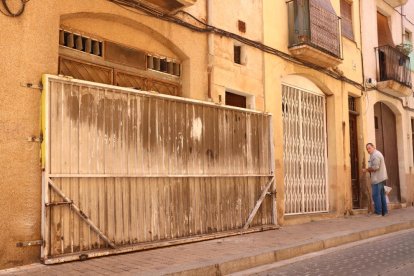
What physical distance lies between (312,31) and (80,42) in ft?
19.7

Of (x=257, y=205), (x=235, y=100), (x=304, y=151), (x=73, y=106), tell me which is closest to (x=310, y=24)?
(x=235, y=100)

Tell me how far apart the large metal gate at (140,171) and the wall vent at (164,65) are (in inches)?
36.3

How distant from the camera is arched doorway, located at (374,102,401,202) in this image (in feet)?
51.8

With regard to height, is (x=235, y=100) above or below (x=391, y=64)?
below

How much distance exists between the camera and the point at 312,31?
1101 centimetres

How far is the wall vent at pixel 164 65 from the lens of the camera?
26.5 ft

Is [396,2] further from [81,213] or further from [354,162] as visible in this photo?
[81,213]

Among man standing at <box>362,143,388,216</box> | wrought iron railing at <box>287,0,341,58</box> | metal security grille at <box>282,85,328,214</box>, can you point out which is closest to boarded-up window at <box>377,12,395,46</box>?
metal security grille at <box>282,85,328,214</box>

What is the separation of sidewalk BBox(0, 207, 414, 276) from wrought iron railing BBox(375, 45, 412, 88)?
22.5ft

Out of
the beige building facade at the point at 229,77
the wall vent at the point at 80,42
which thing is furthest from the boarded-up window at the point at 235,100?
the wall vent at the point at 80,42

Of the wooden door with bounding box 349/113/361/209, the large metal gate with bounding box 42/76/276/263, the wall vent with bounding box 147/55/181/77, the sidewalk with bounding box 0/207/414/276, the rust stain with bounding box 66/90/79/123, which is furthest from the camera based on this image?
the wooden door with bounding box 349/113/361/209

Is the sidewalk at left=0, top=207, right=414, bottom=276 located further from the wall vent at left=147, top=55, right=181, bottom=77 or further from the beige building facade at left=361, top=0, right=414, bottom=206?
the beige building facade at left=361, top=0, right=414, bottom=206

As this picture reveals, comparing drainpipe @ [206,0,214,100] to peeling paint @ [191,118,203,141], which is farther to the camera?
drainpipe @ [206,0,214,100]

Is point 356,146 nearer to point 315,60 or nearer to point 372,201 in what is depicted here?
point 372,201
